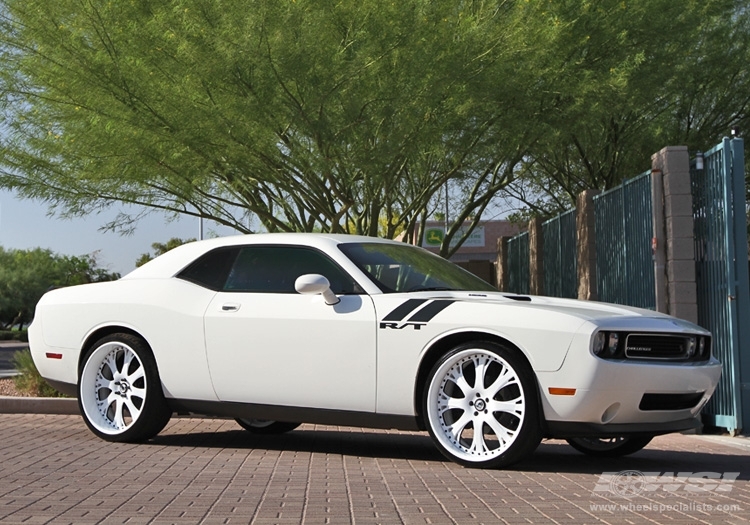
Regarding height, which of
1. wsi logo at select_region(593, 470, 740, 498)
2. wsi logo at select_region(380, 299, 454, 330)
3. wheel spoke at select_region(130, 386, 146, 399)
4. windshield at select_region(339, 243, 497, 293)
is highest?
windshield at select_region(339, 243, 497, 293)

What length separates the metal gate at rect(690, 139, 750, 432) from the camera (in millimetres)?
10648

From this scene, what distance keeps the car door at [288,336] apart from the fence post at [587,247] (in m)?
6.89

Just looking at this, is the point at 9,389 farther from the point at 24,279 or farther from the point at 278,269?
the point at 24,279

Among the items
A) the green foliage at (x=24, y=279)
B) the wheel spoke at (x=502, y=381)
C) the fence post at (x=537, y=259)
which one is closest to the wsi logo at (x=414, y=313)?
the wheel spoke at (x=502, y=381)

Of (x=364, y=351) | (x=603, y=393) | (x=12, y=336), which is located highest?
(x=364, y=351)

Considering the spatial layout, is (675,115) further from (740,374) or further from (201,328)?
(201,328)

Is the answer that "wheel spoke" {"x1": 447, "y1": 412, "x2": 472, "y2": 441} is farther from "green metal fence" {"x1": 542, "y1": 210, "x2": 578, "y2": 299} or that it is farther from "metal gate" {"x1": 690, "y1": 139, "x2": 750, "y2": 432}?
"green metal fence" {"x1": 542, "y1": 210, "x2": 578, "y2": 299}

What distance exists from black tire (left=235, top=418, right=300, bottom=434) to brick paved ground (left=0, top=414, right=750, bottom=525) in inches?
6.3

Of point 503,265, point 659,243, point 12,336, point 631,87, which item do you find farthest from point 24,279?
point 659,243

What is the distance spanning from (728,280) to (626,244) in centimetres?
258

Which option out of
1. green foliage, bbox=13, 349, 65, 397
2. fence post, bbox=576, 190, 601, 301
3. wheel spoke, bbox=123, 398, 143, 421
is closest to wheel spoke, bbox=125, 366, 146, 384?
wheel spoke, bbox=123, 398, 143, 421

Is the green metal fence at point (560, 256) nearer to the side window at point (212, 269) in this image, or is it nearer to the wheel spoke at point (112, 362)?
the side window at point (212, 269)

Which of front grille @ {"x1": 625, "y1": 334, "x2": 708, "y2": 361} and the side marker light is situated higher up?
front grille @ {"x1": 625, "y1": 334, "x2": 708, "y2": 361}

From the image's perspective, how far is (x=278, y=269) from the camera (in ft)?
29.1
